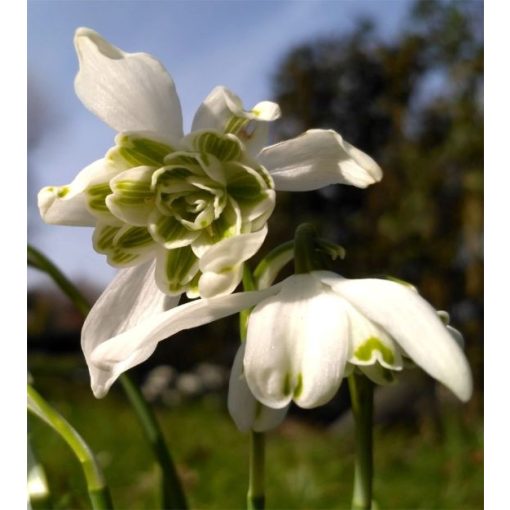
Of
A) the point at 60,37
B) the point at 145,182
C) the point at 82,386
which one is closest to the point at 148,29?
the point at 60,37

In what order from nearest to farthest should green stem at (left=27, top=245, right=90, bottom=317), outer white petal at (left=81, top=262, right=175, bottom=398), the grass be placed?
1. outer white petal at (left=81, top=262, right=175, bottom=398)
2. green stem at (left=27, top=245, right=90, bottom=317)
3. the grass

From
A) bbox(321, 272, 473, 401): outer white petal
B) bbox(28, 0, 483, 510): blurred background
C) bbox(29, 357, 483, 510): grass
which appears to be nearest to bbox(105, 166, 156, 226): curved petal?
bbox(321, 272, 473, 401): outer white petal

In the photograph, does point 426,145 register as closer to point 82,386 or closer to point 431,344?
point 82,386

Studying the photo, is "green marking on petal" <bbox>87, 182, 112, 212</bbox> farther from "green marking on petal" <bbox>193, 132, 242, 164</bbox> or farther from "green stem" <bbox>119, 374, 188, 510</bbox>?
"green stem" <bbox>119, 374, 188, 510</bbox>

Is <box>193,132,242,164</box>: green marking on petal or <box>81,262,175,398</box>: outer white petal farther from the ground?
<box>193,132,242,164</box>: green marking on petal

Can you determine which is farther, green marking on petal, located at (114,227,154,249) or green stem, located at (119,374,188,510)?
green stem, located at (119,374,188,510)

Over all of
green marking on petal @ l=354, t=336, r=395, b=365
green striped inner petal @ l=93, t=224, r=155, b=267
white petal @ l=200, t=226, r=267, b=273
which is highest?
green striped inner petal @ l=93, t=224, r=155, b=267

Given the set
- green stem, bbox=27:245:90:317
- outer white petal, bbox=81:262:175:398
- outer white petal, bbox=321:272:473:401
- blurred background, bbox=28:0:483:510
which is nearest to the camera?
outer white petal, bbox=321:272:473:401
